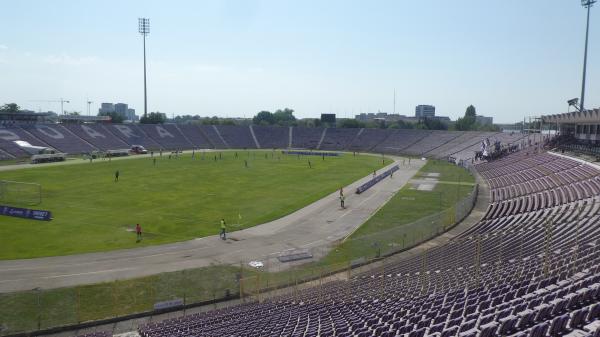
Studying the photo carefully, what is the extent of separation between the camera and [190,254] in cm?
2892

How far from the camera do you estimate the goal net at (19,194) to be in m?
44.3

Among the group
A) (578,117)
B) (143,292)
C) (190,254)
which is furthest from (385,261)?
(578,117)

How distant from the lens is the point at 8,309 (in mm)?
19625

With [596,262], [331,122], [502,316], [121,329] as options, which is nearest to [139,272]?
[121,329]

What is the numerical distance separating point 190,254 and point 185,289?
6.51 meters

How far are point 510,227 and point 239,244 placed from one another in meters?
18.5

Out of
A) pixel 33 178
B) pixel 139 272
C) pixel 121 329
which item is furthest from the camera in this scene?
pixel 33 178

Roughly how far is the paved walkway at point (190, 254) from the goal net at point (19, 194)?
20.5 meters

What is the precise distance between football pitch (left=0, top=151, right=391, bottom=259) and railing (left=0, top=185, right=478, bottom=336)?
26.9 feet

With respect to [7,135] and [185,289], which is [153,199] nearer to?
[185,289]

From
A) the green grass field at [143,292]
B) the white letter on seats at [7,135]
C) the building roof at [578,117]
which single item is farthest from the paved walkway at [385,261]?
the white letter on seats at [7,135]

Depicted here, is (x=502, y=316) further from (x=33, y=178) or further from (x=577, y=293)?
(x=33, y=178)

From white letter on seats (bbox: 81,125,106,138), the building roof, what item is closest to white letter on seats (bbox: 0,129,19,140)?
white letter on seats (bbox: 81,125,106,138)

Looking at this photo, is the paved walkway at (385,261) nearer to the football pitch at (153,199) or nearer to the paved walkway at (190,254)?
the paved walkway at (190,254)
